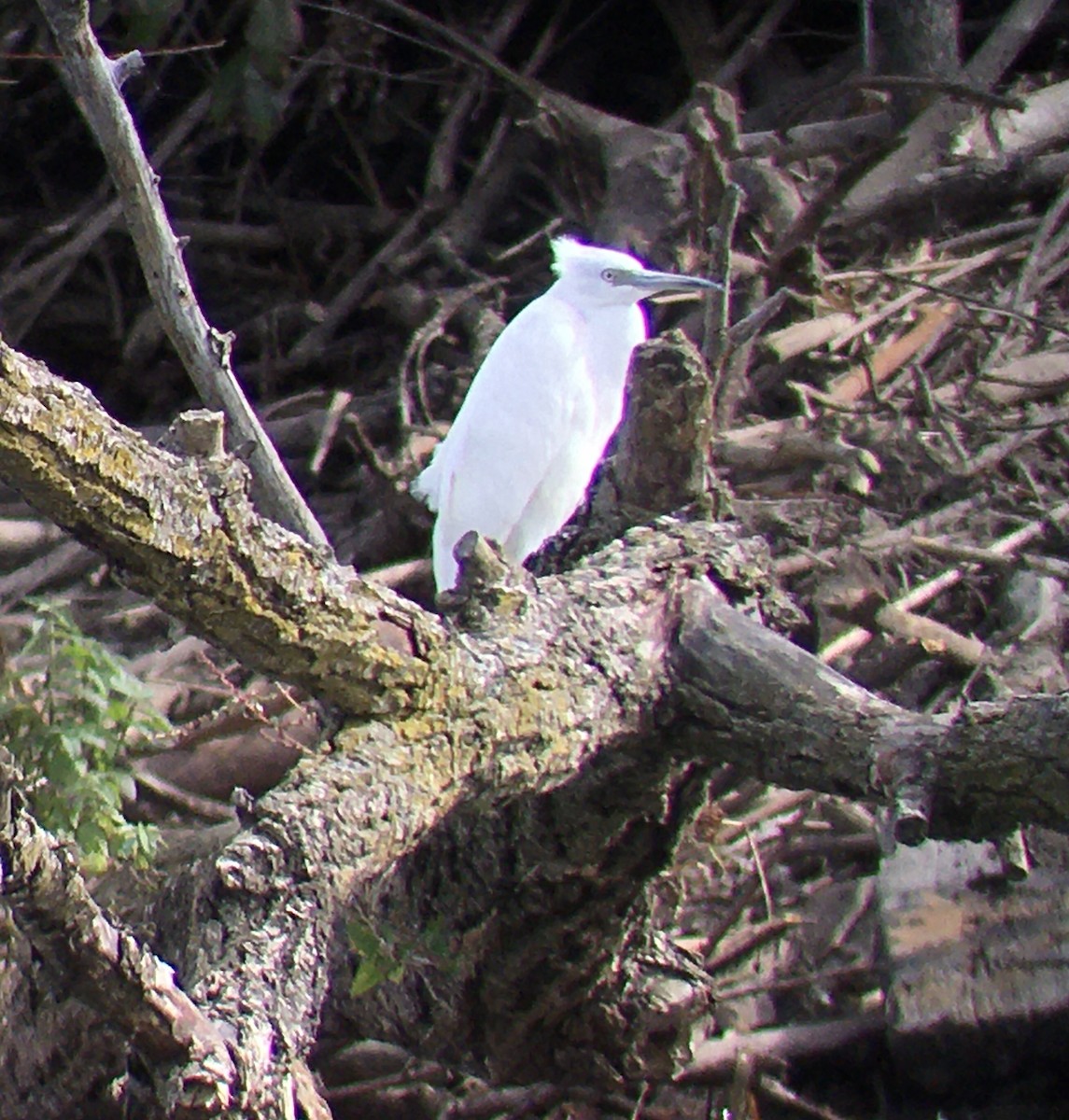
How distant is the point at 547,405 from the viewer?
3.05 metres

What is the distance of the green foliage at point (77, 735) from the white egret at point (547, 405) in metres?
1.18

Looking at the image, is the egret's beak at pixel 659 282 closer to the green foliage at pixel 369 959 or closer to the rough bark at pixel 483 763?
the rough bark at pixel 483 763

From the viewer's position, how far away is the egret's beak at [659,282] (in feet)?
9.24

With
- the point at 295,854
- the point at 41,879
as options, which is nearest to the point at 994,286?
the point at 295,854

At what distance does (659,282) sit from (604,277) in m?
0.13

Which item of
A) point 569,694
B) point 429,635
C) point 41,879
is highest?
point 41,879

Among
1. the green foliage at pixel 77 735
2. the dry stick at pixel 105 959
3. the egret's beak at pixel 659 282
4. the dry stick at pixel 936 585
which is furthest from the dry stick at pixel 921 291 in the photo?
the dry stick at pixel 105 959

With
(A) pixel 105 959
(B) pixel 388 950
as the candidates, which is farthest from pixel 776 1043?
(A) pixel 105 959

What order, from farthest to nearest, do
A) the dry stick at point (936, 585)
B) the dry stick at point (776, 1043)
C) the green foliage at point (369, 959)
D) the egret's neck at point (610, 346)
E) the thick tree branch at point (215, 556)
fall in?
1. the egret's neck at point (610, 346)
2. the dry stick at point (936, 585)
3. the dry stick at point (776, 1043)
4. the green foliage at point (369, 959)
5. the thick tree branch at point (215, 556)

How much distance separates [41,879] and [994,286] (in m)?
2.83

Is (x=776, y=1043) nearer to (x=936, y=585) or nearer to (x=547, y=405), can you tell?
(x=936, y=585)

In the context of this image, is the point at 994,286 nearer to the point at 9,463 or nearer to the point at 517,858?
the point at 517,858

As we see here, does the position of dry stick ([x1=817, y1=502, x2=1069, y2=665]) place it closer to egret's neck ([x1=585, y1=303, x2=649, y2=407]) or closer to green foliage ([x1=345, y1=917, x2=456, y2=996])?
egret's neck ([x1=585, y1=303, x2=649, y2=407])

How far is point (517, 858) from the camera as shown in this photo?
1730 millimetres
